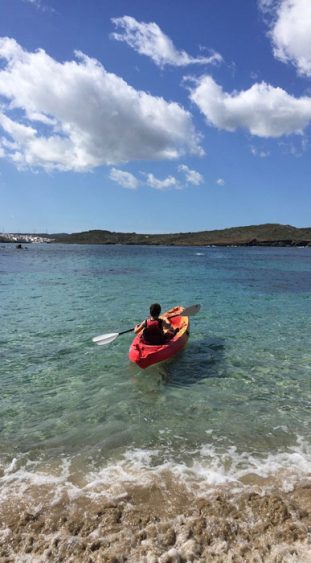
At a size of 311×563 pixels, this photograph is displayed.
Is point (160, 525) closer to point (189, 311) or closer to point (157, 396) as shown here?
point (157, 396)

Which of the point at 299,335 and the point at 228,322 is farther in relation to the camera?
the point at 228,322

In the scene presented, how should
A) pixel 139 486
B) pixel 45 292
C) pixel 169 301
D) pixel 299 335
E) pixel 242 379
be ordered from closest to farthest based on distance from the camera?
pixel 139 486 < pixel 242 379 < pixel 299 335 < pixel 169 301 < pixel 45 292

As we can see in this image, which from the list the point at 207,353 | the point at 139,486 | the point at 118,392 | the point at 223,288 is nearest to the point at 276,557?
the point at 139,486

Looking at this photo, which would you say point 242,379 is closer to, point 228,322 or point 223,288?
point 228,322

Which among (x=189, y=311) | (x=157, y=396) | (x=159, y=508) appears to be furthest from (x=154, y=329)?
(x=159, y=508)

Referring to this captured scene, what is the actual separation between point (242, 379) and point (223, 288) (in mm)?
19118

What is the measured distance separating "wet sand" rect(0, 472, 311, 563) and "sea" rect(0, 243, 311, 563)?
0.05 feet

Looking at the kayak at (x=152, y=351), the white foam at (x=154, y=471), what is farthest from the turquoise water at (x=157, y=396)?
the kayak at (x=152, y=351)

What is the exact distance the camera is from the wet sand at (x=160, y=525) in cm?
431

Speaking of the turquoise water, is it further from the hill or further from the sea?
the hill

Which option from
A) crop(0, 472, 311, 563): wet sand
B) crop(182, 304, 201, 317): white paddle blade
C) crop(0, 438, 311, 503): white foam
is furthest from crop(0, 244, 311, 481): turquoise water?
crop(182, 304, 201, 317): white paddle blade

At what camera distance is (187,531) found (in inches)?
183

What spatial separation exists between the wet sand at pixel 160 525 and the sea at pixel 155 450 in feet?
0.05

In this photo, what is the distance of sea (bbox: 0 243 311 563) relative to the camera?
4.53 meters
